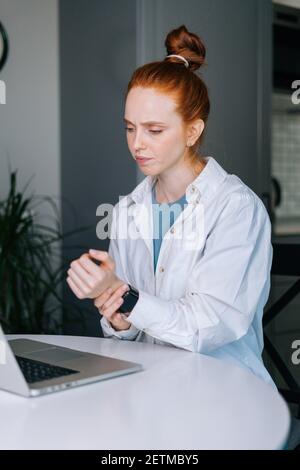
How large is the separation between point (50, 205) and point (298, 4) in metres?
1.69

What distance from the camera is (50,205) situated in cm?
388

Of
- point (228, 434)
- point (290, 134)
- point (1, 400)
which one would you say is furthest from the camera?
point (290, 134)

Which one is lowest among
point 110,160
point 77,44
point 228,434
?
point 228,434

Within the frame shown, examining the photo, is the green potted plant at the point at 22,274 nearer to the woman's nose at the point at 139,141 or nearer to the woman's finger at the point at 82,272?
the woman's nose at the point at 139,141

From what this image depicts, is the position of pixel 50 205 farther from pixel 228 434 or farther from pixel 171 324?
pixel 228 434

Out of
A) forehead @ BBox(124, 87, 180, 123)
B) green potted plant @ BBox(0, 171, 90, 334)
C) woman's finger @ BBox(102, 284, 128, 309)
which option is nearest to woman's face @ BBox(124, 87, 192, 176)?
forehead @ BBox(124, 87, 180, 123)

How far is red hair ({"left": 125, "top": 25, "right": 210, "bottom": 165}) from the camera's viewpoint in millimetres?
1813

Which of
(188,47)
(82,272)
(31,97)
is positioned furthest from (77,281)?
(31,97)

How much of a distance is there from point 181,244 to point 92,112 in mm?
1894

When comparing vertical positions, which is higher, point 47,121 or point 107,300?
point 47,121

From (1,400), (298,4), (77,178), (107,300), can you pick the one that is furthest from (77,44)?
(1,400)

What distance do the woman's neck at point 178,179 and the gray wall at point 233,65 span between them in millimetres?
1250

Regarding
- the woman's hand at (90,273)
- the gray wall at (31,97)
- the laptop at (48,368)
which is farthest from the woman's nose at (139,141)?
the gray wall at (31,97)

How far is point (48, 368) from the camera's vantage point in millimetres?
1336
